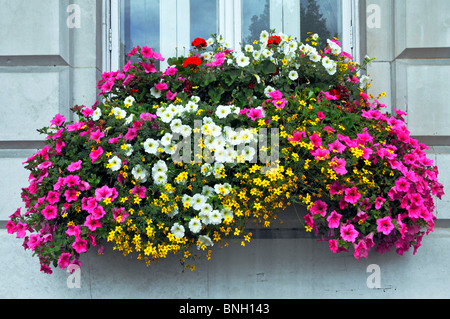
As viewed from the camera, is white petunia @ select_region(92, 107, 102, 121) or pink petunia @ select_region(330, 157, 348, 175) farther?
white petunia @ select_region(92, 107, 102, 121)

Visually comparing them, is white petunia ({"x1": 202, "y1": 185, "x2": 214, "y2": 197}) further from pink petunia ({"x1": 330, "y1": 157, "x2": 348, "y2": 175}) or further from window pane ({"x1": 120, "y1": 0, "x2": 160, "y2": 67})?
window pane ({"x1": 120, "y1": 0, "x2": 160, "y2": 67})

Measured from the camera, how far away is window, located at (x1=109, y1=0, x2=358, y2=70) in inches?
118

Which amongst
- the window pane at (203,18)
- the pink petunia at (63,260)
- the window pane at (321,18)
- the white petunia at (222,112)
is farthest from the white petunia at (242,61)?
the pink petunia at (63,260)

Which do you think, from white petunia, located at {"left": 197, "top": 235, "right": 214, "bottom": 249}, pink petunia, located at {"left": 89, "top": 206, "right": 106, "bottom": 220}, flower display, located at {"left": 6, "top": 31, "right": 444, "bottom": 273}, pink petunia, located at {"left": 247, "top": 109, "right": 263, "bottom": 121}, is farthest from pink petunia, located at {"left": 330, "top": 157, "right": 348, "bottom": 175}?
pink petunia, located at {"left": 89, "top": 206, "right": 106, "bottom": 220}

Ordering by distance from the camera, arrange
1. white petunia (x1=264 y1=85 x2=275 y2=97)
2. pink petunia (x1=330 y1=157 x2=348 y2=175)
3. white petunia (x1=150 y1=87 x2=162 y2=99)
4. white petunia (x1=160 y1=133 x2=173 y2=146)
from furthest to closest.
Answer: white petunia (x1=150 y1=87 x2=162 y2=99)
white petunia (x1=264 y1=85 x2=275 y2=97)
white petunia (x1=160 y1=133 x2=173 y2=146)
pink petunia (x1=330 y1=157 x2=348 y2=175)

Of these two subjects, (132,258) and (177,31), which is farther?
(177,31)

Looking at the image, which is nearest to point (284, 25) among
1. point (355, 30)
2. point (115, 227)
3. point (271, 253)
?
point (355, 30)

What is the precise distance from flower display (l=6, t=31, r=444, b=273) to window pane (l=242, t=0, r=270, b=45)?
85 centimetres

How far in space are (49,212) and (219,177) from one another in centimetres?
92

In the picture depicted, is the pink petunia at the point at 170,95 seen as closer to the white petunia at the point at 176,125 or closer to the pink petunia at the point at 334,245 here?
the white petunia at the point at 176,125

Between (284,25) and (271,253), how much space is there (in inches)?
66.4

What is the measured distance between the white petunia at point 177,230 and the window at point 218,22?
147 centimetres

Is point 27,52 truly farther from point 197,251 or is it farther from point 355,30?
point 355,30

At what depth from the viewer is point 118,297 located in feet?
8.14
